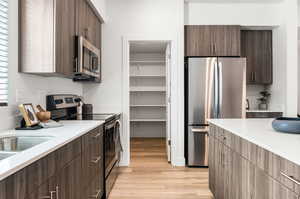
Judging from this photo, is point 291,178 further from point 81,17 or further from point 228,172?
point 81,17

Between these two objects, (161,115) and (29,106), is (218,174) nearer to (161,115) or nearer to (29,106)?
(29,106)

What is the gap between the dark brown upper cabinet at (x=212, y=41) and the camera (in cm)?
395

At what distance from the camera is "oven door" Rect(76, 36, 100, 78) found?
2543mm

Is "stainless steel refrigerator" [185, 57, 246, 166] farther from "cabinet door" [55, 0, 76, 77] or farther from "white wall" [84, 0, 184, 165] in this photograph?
"cabinet door" [55, 0, 76, 77]

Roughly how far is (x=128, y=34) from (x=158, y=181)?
2365 mm

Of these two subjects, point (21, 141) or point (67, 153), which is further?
point (21, 141)

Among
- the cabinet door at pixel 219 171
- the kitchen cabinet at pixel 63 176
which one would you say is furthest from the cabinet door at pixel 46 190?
the cabinet door at pixel 219 171

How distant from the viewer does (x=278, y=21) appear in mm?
4137

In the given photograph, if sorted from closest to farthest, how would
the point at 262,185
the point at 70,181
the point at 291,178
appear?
the point at 291,178
the point at 262,185
the point at 70,181

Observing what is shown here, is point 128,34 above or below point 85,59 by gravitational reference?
above

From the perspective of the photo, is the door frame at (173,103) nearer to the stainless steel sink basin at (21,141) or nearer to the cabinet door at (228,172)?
the cabinet door at (228,172)

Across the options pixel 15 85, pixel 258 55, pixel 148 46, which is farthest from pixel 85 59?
pixel 258 55

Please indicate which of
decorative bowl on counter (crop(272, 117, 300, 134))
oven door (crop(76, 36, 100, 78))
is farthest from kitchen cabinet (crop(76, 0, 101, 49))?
decorative bowl on counter (crop(272, 117, 300, 134))

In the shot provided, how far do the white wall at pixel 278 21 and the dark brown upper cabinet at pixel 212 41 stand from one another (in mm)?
188
